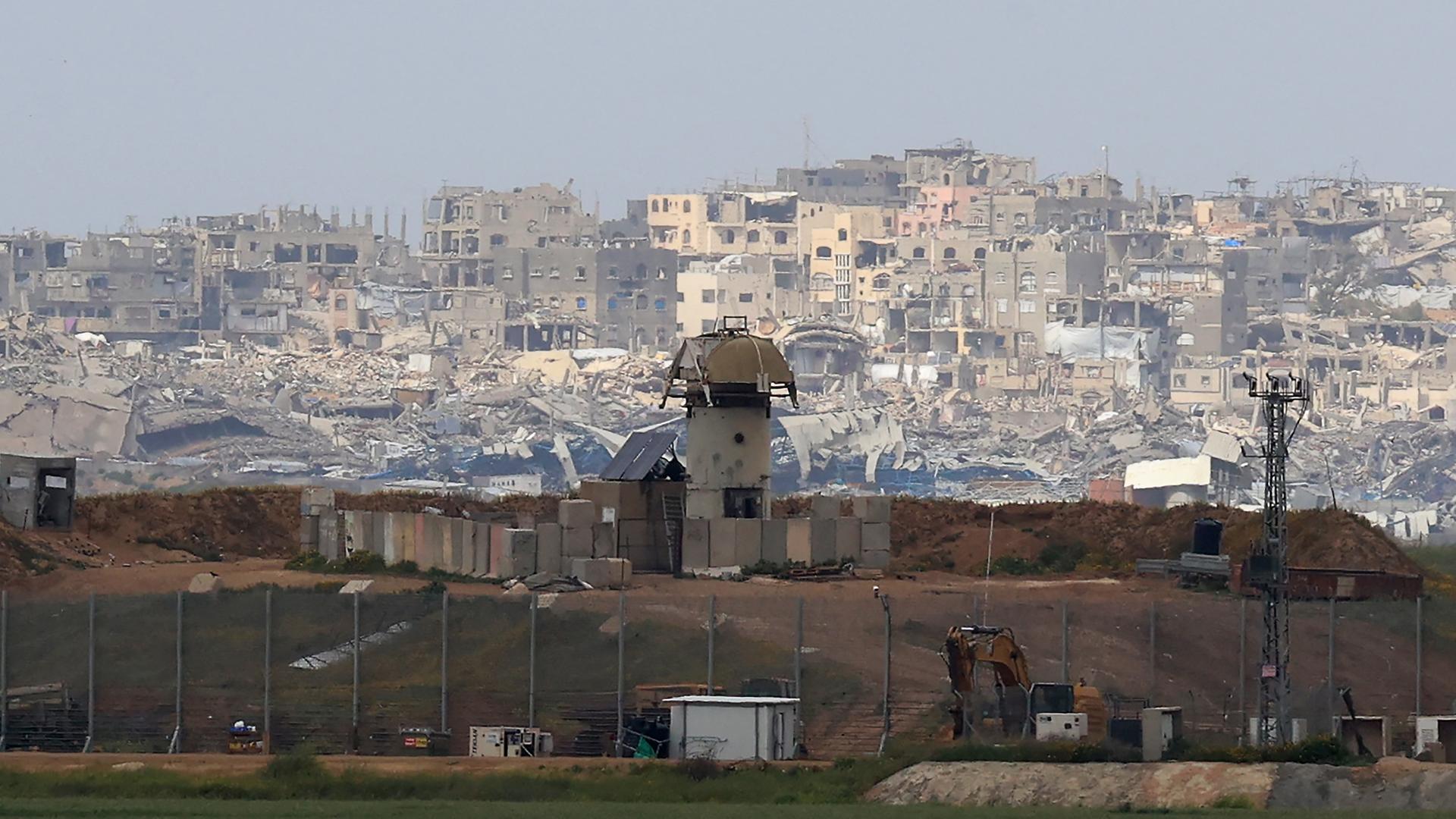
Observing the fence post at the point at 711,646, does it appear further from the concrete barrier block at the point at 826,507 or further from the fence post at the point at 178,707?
the concrete barrier block at the point at 826,507

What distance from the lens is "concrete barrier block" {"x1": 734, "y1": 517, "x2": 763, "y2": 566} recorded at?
156 feet

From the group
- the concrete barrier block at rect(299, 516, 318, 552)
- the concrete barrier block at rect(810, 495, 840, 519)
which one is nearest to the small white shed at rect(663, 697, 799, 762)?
the concrete barrier block at rect(810, 495, 840, 519)

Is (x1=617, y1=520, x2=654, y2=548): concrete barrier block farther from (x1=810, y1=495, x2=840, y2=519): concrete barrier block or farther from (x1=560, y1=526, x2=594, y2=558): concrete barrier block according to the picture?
(x1=810, y1=495, x2=840, y2=519): concrete barrier block

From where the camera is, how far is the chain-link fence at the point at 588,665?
34875 millimetres

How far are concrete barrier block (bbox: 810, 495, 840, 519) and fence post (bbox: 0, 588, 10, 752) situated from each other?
Result: 56.2 feet

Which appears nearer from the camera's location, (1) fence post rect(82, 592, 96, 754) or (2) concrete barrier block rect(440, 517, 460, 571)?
(1) fence post rect(82, 592, 96, 754)

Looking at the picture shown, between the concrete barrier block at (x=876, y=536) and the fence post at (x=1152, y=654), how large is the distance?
11.4 meters

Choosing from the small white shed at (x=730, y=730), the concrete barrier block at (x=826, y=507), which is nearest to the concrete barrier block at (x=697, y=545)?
the concrete barrier block at (x=826, y=507)

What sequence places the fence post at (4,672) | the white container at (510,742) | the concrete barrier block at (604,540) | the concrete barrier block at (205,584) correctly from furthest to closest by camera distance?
the concrete barrier block at (604,540) → the concrete barrier block at (205,584) → the fence post at (4,672) → the white container at (510,742)

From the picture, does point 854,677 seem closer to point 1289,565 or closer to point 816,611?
point 816,611

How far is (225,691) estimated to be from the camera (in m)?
35.7

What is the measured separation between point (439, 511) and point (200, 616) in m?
16.0

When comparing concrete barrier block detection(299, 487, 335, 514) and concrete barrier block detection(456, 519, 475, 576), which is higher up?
concrete barrier block detection(299, 487, 335, 514)

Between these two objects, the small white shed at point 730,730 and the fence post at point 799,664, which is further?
the fence post at point 799,664
